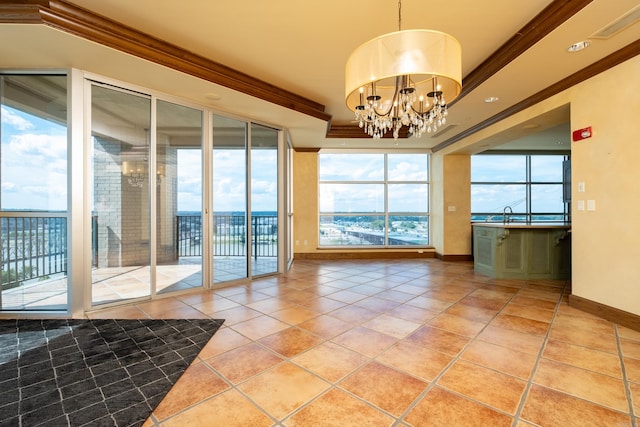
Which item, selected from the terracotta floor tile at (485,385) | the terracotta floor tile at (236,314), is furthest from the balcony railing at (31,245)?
the terracotta floor tile at (485,385)

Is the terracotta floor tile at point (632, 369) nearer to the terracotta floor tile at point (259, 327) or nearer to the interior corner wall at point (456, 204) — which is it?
the terracotta floor tile at point (259, 327)

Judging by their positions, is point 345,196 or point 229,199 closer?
point 229,199

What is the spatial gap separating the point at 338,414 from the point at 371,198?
227 inches

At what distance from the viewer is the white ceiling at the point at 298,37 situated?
233cm

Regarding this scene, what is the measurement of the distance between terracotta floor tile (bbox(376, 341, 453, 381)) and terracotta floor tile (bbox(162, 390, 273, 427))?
3.20 feet

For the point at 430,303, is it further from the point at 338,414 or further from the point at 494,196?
the point at 494,196

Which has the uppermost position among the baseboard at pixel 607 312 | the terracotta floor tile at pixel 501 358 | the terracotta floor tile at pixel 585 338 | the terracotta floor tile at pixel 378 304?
the baseboard at pixel 607 312

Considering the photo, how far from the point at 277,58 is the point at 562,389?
146 inches

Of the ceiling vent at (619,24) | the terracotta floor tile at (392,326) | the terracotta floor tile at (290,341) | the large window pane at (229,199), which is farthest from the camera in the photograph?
the large window pane at (229,199)

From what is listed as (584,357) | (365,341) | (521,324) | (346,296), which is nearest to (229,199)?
(346,296)

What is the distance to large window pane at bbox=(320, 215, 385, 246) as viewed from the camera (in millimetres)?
6992

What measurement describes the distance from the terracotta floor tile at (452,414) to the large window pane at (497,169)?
671 cm

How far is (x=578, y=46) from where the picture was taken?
8.57ft

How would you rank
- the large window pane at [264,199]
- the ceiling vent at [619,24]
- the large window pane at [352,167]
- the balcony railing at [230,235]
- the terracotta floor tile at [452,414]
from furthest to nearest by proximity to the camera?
the large window pane at [352,167]
the large window pane at [264,199]
the balcony railing at [230,235]
the ceiling vent at [619,24]
the terracotta floor tile at [452,414]
